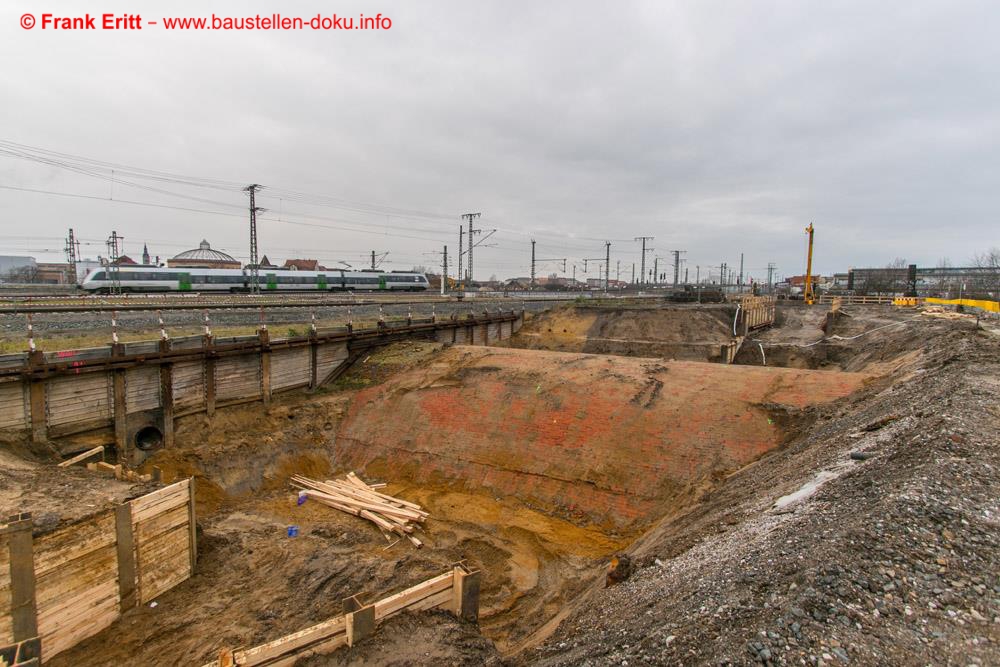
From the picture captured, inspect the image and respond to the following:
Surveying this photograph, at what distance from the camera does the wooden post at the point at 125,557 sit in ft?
27.0

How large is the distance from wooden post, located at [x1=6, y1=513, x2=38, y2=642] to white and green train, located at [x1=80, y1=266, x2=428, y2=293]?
127ft

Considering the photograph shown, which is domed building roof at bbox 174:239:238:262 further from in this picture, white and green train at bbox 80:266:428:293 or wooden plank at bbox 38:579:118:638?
wooden plank at bbox 38:579:118:638

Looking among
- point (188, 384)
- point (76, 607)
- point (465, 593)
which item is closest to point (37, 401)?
point (188, 384)

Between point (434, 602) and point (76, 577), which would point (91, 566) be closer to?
point (76, 577)

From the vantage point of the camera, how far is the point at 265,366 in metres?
17.8

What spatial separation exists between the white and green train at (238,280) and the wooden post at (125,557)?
38.1 m

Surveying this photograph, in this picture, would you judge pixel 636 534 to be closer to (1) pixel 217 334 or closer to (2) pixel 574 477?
(2) pixel 574 477

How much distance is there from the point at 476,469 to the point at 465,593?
7.50 m

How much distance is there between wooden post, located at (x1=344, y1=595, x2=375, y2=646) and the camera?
257 inches

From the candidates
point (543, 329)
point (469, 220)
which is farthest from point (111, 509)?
point (469, 220)

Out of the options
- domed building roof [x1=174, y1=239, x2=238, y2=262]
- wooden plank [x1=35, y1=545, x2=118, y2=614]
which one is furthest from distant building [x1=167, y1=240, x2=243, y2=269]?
wooden plank [x1=35, y1=545, x2=118, y2=614]

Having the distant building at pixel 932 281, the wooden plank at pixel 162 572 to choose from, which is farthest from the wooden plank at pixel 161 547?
the distant building at pixel 932 281

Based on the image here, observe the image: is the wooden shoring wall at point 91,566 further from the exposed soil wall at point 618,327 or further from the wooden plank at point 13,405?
the exposed soil wall at point 618,327

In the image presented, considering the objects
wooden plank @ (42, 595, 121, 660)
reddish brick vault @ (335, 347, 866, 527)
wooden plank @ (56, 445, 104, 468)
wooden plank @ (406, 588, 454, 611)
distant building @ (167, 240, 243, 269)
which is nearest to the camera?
wooden plank @ (406, 588, 454, 611)
